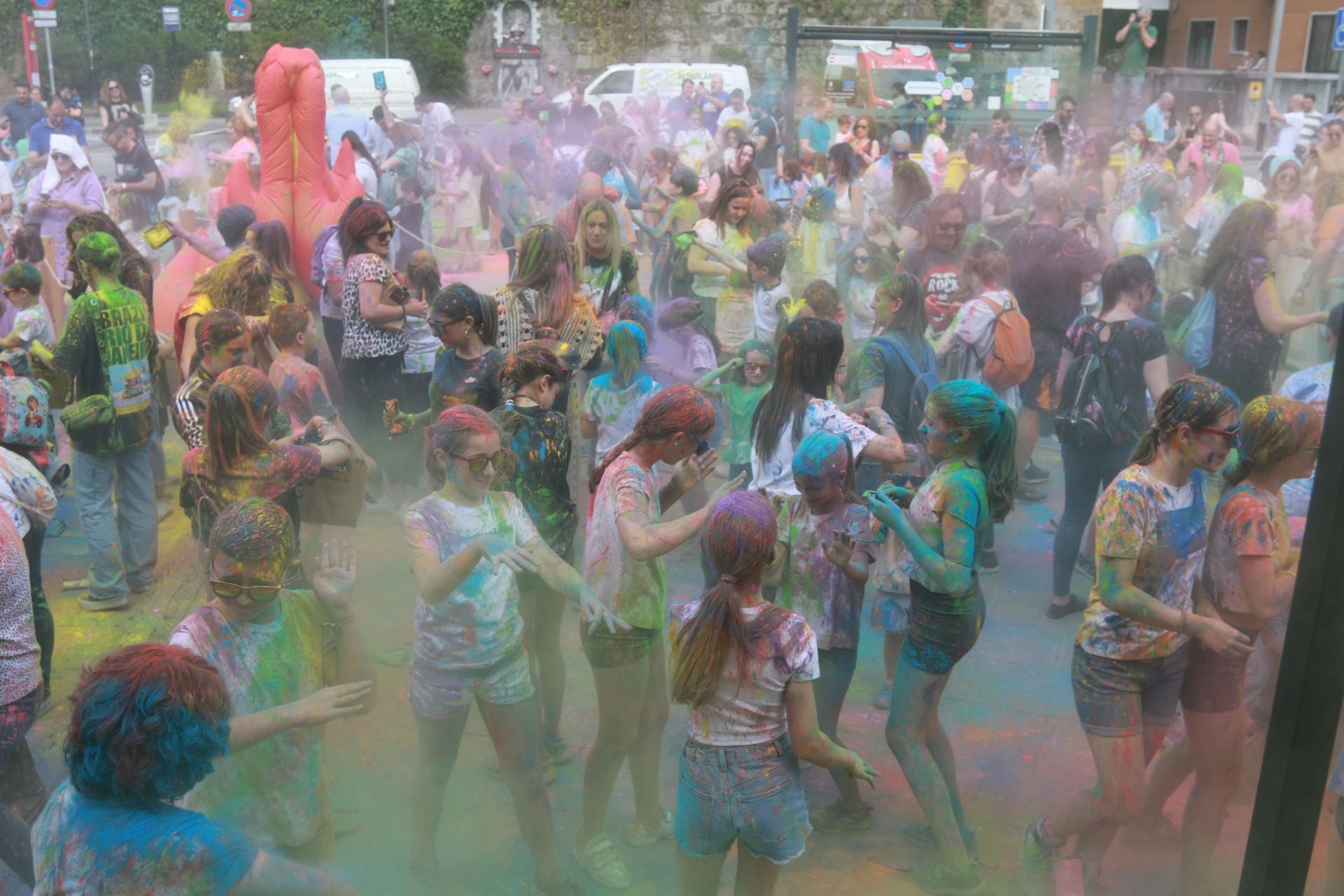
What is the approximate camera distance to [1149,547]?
11.2 ft

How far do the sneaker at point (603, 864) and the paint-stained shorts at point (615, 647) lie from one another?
0.64 metres

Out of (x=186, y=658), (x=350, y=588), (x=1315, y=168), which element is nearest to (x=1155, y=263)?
(x=1315, y=168)

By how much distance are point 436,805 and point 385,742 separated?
1103 mm

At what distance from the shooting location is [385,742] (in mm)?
4652

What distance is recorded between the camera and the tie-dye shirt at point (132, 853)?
83.3 inches

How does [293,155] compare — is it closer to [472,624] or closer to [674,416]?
[674,416]

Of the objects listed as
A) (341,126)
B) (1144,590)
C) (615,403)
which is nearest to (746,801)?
(1144,590)

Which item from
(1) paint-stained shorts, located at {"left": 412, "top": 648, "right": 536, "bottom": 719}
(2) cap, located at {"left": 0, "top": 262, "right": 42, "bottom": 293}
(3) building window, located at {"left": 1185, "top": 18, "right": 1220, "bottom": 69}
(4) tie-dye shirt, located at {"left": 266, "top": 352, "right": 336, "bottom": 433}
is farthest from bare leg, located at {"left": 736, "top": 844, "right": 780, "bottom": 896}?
(3) building window, located at {"left": 1185, "top": 18, "right": 1220, "bottom": 69}

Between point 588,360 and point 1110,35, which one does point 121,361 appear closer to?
point 588,360

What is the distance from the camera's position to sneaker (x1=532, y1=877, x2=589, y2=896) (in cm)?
372

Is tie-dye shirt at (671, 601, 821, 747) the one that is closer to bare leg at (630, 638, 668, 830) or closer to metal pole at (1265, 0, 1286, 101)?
bare leg at (630, 638, 668, 830)

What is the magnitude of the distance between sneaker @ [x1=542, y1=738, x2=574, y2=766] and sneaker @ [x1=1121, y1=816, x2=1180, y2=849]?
80.4 inches

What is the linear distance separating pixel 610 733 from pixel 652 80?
66.6 ft

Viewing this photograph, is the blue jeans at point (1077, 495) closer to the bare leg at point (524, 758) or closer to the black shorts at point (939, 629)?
the black shorts at point (939, 629)
